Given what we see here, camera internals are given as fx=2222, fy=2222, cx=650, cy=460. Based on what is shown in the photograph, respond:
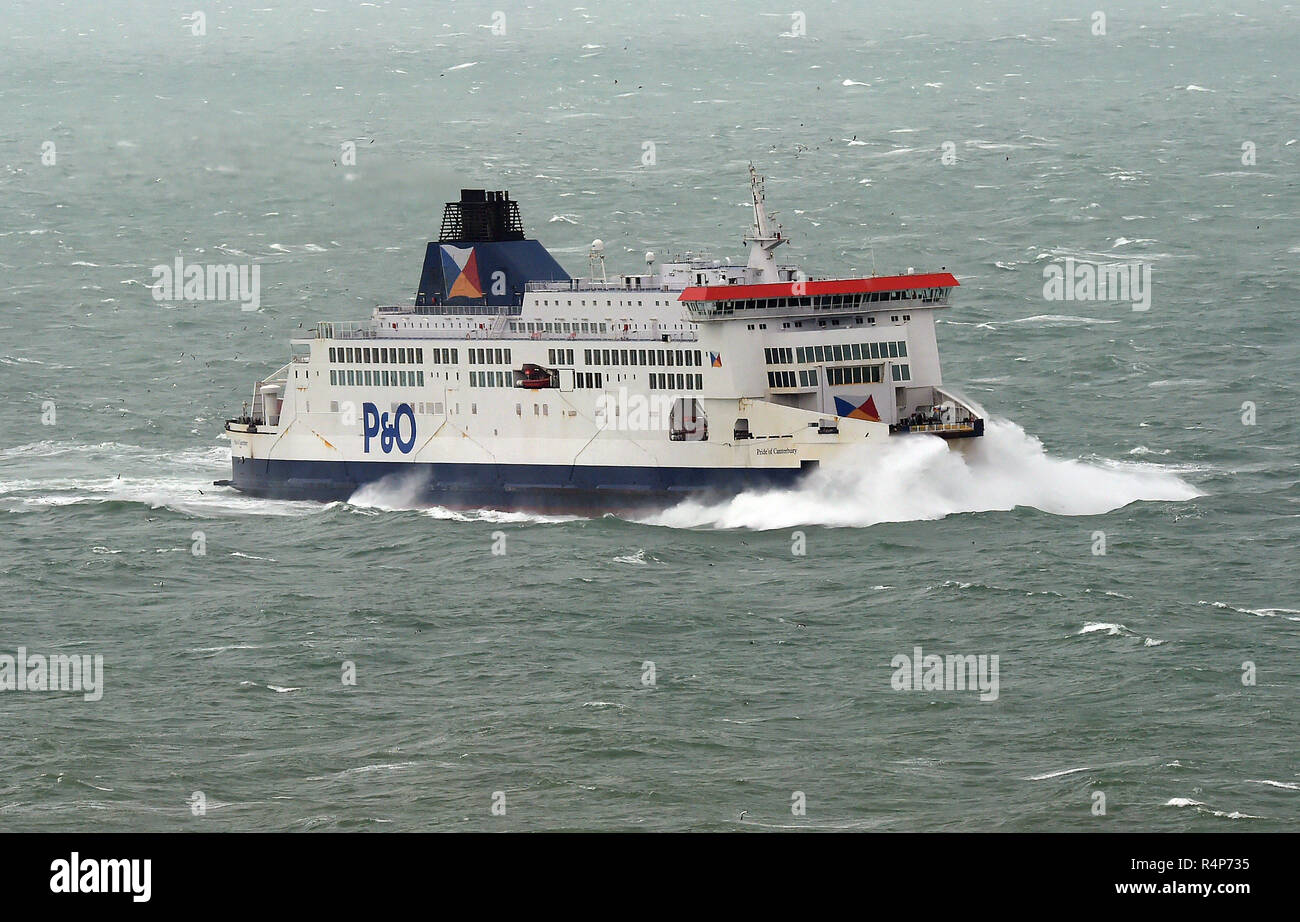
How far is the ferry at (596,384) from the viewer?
66.9 m

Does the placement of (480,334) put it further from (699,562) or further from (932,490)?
(932,490)

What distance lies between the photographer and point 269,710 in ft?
157

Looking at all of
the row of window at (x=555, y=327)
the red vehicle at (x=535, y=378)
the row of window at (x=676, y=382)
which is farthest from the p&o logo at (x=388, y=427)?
the row of window at (x=676, y=382)

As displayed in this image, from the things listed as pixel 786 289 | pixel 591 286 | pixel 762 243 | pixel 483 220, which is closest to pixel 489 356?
pixel 591 286

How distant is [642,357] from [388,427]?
9961 millimetres

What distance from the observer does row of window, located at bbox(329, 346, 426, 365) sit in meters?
73.4

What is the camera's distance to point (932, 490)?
64.7m

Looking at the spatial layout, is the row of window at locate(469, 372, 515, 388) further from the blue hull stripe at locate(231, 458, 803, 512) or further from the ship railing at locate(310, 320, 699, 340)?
the blue hull stripe at locate(231, 458, 803, 512)

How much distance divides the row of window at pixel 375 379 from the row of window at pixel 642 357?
670 cm

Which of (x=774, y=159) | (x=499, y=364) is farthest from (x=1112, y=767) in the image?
(x=774, y=159)

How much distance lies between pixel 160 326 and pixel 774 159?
154ft

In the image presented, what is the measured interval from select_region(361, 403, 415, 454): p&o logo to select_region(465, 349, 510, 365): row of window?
2.93 metres

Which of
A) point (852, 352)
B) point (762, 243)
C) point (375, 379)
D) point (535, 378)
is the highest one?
point (762, 243)
